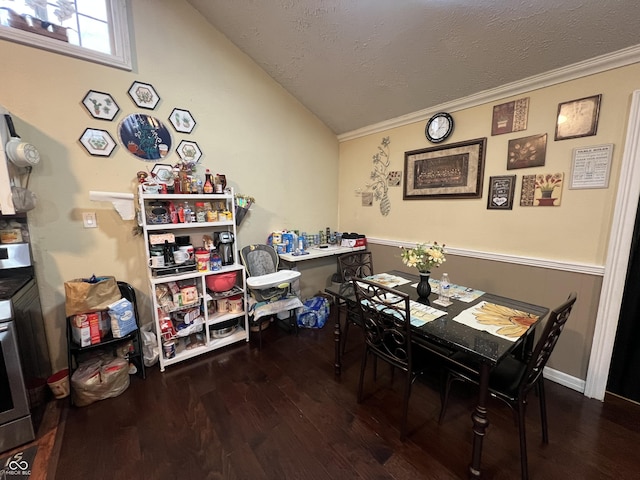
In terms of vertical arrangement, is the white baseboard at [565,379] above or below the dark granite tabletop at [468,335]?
below

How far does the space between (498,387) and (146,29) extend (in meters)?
3.59

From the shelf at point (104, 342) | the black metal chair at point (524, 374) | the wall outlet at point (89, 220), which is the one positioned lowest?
the shelf at point (104, 342)

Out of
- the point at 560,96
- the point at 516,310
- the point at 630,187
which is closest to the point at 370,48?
the point at 560,96

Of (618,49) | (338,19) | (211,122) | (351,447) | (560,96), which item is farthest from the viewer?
(211,122)

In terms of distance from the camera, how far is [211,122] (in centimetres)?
257

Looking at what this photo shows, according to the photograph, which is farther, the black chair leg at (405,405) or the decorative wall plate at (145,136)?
the decorative wall plate at (145,136)

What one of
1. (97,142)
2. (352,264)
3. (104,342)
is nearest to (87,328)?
(104,342)

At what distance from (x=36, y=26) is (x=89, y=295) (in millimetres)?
1931

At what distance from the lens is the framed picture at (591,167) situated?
1.75m

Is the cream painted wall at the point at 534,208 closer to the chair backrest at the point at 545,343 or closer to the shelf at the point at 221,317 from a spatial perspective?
the chair backrest at the point at 545,343

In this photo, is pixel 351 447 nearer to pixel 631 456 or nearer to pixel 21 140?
pixel 631 456

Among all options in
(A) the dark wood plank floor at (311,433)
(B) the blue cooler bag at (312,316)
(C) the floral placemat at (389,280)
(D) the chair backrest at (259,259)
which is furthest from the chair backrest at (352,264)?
(A) the dark wood plank floor at (311,433)

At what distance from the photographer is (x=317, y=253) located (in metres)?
3.05

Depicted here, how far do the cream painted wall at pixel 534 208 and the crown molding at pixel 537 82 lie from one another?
0.04 m
